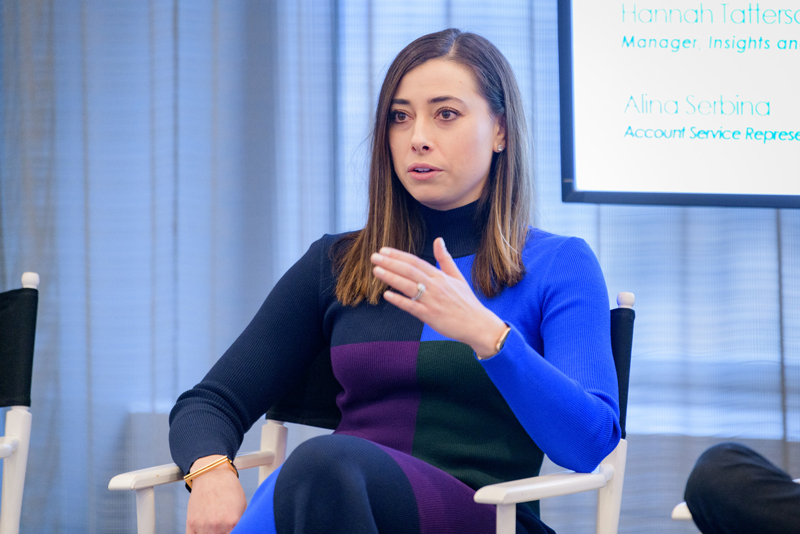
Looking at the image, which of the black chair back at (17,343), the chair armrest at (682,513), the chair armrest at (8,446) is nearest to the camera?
the chair armrest at (682,513)

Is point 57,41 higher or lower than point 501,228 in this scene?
higher

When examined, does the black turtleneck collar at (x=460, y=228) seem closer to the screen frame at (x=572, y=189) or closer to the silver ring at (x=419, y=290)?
the silver ring at (x=419, y=290)

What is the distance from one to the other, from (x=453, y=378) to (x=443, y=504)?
0.23 m

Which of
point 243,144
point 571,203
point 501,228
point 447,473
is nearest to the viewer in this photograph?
point 447,473

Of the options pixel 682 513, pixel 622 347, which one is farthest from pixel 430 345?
pixel 682 513

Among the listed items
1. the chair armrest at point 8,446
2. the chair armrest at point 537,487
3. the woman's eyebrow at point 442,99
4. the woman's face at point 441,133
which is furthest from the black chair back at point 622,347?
the chair armrest at point 8,446

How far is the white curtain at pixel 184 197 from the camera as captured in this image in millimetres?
1869

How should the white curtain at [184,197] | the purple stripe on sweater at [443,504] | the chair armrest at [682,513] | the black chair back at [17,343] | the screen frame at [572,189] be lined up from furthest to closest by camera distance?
the white curtain at [184,197]
the screen frame at [572,189]
the black chair back at [17,343]
the purple stripe on sweater at [443,504]
the chair armrest at [682,513]

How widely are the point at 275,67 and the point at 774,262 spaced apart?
58.0 inches

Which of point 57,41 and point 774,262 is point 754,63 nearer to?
point 774,262

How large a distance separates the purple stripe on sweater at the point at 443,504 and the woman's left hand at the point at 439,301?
178 millimetres

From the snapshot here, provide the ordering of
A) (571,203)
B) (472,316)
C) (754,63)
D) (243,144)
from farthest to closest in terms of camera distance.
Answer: (243,144) < (571,203) < (754,63) < (472,316)

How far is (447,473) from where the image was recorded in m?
0.98

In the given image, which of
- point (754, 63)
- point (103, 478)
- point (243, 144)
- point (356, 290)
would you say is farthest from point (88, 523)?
point (754, 63)
